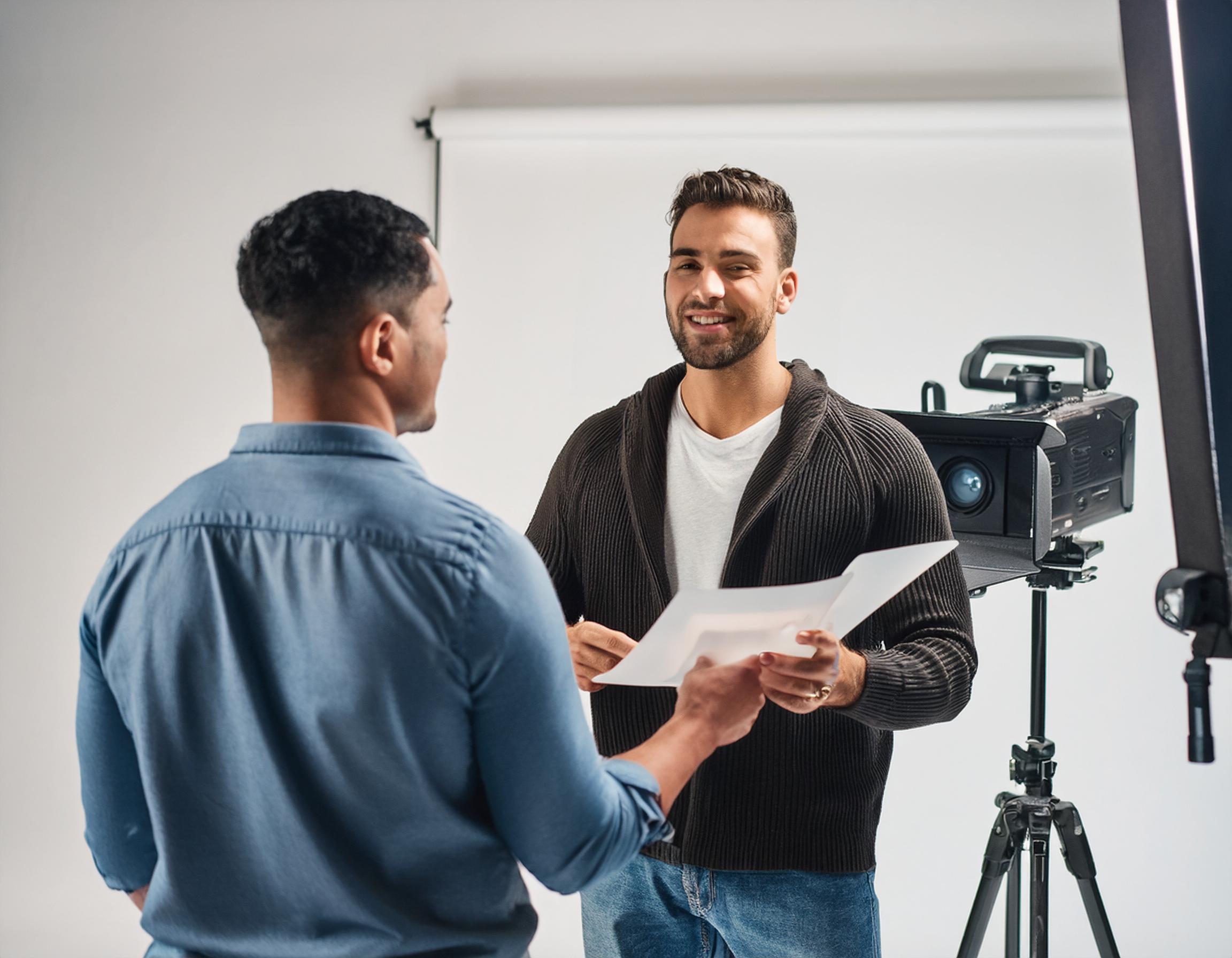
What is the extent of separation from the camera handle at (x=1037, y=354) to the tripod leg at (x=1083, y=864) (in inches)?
27.1

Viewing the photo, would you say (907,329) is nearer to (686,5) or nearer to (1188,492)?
(686,5)

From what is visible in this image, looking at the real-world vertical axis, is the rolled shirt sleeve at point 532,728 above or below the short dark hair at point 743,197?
below

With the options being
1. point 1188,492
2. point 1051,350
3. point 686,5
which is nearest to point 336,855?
point 1188,492

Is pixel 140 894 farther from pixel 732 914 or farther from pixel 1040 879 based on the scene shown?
pixel 1040 879

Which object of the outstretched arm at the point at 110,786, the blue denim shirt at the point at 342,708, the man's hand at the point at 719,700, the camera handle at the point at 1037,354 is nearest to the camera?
the blue denim shirt at the point at 342,708

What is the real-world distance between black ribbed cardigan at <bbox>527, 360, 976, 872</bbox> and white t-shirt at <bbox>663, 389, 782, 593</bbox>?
0.03 metres

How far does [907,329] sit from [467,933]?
2.30 meters

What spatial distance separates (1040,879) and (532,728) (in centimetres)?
124

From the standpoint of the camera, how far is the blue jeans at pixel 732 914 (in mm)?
1340

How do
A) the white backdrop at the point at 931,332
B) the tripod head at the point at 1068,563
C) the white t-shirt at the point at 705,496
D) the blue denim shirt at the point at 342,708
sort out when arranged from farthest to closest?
the white backdrop at the point at 931,332 < the tripod head at the point at 1068,563 < the white t-shirt at the point at 705,496 < the blue denim shirt at the point at 342,708

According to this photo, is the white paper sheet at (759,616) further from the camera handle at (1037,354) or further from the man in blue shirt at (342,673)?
the camera handle at (1037,354)

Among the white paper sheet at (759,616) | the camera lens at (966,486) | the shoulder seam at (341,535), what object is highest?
the camera lens at (966,486)

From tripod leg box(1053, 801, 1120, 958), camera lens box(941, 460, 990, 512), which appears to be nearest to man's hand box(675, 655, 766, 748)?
camera lens box(941, 460, 990, 512)

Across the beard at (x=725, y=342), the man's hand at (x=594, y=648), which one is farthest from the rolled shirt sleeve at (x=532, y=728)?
the beard at (x=725, y=342)
